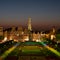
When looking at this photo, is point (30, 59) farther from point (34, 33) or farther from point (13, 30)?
point (34, 33)

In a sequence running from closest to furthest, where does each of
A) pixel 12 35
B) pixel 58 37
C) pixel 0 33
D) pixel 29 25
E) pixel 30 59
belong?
pixel 30 59 < pixel 58 37 < pixel 0 33 < pixel 12 35 < pixel 29 25

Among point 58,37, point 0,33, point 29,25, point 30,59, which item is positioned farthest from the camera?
point 29,25

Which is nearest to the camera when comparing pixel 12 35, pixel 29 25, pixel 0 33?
pixel 0 33

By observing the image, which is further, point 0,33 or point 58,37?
point 0,33

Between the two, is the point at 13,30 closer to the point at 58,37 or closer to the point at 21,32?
the point at 21,32

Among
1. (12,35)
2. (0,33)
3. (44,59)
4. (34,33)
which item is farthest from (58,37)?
(34,33)

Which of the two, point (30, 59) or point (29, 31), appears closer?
point (30, 59)

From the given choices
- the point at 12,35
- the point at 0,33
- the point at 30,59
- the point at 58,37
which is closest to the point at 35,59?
the point at 30,59

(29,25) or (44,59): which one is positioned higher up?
(29,25)

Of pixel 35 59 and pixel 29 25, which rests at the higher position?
pixel 29 25
